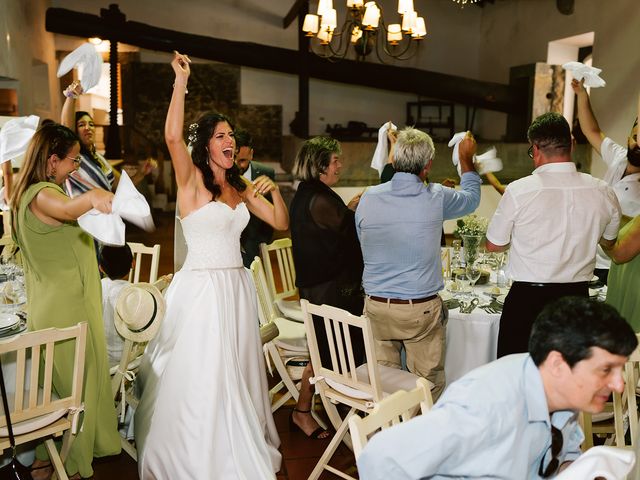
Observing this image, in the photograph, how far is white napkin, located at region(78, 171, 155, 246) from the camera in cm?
228

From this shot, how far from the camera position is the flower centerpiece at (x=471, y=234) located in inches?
146

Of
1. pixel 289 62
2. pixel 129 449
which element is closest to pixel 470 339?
pixel 129 449

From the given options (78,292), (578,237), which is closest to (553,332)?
(578,237)

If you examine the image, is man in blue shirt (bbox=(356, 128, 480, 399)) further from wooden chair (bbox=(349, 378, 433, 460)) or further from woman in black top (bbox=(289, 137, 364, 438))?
wooden chair (bbox=(349, 378, 433, 460))

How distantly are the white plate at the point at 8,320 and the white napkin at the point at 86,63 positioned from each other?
1207 millimetres

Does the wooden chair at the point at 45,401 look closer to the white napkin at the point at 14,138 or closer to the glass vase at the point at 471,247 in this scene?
the white napkin at the point at 14,138

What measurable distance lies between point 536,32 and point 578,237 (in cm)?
983

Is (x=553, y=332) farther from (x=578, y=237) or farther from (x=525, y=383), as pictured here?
(x=578, y=237)

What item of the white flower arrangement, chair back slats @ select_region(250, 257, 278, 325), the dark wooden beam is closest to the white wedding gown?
chair back slats @ select_region(250, 257, 278, 325)

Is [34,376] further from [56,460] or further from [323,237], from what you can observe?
[323,237]

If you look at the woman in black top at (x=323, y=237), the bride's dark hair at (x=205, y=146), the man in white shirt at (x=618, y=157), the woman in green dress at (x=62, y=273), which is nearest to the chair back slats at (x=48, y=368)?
the woman in green dress at (x=62, y=273)

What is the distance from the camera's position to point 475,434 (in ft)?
4.60

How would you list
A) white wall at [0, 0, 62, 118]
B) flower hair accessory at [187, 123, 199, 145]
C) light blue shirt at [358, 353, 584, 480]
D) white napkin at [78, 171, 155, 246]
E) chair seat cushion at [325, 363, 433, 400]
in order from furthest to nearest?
white wall at [0, 0, 62, 118] → flower hair accessory at [187, 123, 199, 145] → chair seat cushion at [325, 363, 433, 400] → white napkin at [78, 171, 155, 246] → light blue shirt at [358, 353, 584, 480]

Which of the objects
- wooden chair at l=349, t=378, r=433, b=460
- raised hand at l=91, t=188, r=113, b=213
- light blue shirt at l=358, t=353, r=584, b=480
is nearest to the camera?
light blue shirt at l=358, t=353, r=584, b=480
